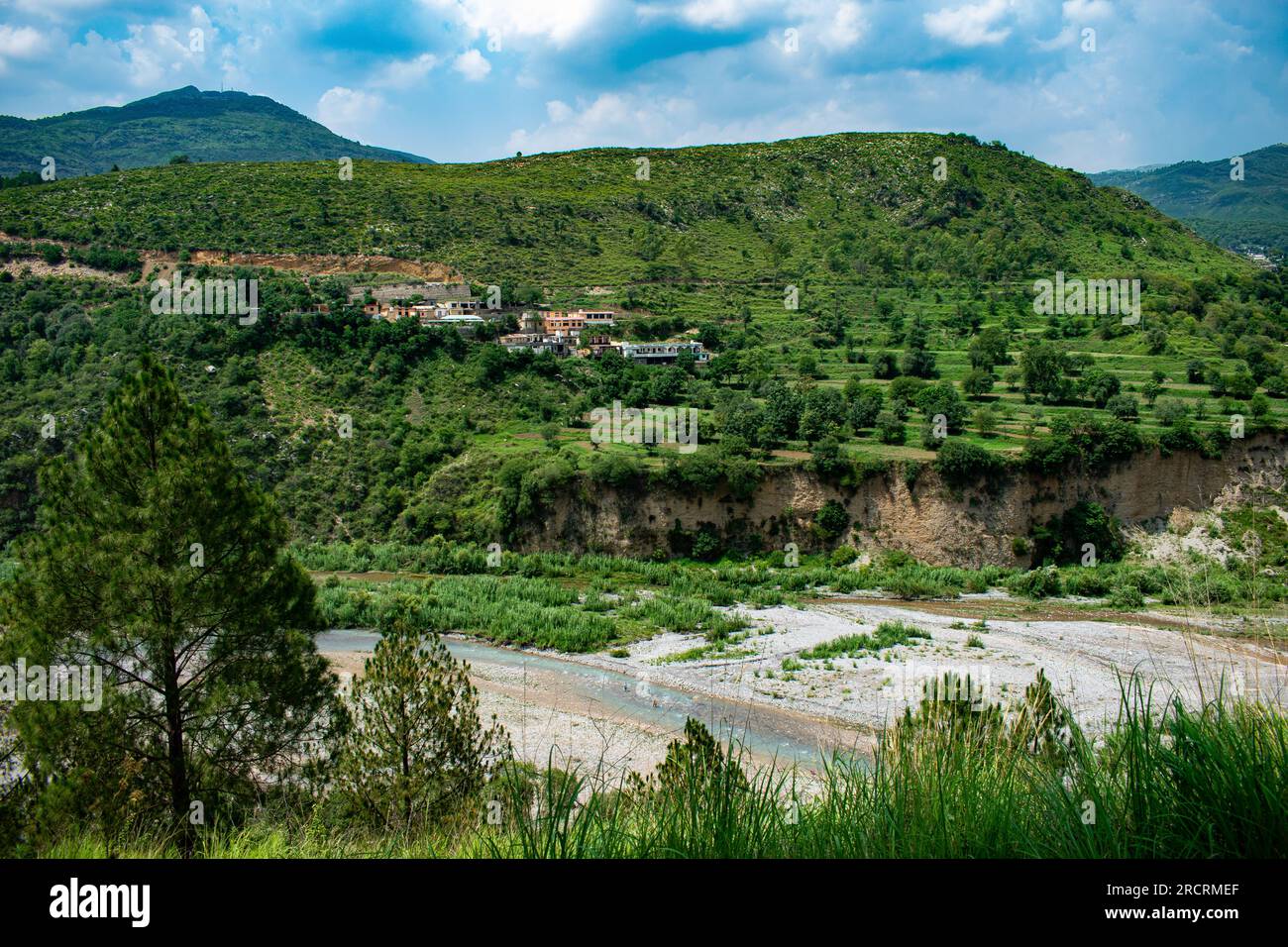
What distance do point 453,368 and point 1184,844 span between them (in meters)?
43.9

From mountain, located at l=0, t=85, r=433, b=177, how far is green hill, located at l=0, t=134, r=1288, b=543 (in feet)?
110

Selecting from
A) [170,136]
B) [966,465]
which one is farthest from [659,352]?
[170,136]

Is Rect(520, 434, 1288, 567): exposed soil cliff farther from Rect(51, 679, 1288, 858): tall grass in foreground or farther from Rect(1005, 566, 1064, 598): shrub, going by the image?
Rect(51, 679, 1288, 858): tall grass in foreground

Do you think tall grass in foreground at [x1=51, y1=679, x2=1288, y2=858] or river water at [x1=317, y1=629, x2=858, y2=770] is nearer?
tall grass in foreground at [x1=51, y1=679, x2=1288, y2=858]

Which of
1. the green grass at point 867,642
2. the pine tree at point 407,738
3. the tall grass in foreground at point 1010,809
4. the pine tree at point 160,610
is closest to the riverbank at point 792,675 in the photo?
the green grass at point 867,642

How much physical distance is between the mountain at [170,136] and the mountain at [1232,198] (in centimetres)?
12324

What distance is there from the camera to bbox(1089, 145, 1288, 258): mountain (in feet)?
400

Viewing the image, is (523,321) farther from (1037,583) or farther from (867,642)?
(867,642)

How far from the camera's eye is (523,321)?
164 ft

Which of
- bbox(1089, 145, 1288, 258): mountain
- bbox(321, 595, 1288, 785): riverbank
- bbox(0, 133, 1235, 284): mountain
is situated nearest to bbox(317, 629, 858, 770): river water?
bbox(321, 595, 1288, 785): riverbank

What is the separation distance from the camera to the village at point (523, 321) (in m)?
46.5

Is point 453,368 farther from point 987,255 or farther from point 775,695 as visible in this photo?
point 987,255
